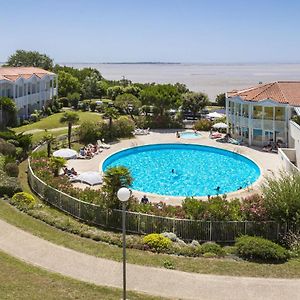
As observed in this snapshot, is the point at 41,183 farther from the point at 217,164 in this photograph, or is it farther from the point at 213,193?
the point at 217,164

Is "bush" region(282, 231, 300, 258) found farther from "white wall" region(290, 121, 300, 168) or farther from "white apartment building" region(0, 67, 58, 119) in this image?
"white apartment building" region(0, 67, 58, 119)

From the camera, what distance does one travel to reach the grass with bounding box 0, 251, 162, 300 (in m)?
12.6

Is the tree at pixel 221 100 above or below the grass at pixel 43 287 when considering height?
above

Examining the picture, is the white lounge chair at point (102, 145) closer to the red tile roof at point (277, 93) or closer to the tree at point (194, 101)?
the red tile roof at point (277, 93)

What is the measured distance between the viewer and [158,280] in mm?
14641

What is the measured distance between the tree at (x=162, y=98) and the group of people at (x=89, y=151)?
13879 millimetres

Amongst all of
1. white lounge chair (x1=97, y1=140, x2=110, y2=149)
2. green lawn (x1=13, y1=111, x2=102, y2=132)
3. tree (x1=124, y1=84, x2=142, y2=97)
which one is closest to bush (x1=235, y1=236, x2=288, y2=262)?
white lounge chair (x1=97, y1=140, x2=110, y2=149)

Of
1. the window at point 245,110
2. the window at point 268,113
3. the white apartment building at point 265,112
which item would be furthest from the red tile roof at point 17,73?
the window at point 268,113

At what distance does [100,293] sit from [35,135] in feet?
107

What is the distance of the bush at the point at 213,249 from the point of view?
1850 cm

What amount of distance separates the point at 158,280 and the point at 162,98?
128 ft

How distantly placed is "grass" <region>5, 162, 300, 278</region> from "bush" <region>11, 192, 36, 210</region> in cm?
290

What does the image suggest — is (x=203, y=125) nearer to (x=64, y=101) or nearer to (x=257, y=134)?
(x=257, y=134)

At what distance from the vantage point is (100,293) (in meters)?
13.2
